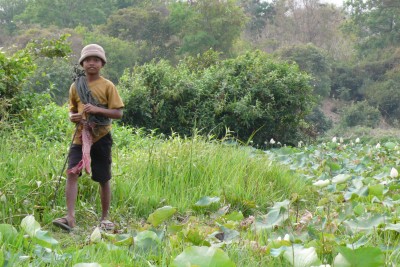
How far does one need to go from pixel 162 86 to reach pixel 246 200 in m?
7.27

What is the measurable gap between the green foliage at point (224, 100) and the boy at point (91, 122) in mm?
6766

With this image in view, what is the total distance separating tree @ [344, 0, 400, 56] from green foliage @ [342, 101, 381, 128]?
7860mm

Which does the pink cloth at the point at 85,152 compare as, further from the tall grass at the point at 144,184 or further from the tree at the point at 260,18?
the tree at the point at 260,18

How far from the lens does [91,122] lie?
378 cm

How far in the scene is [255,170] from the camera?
5.31 meters

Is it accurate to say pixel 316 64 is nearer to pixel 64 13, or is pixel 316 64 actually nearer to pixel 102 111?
pixel 64 13

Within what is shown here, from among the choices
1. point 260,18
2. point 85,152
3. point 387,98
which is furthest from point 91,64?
point 260,18

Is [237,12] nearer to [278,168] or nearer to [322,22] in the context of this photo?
[322,22]

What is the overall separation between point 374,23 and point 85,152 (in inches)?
1152

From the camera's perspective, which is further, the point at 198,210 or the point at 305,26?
the point at 305,26

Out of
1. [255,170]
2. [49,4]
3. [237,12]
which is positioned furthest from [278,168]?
[49,4]

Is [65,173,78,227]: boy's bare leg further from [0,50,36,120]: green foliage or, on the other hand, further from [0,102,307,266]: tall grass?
[0,50,36,120]: green foliage

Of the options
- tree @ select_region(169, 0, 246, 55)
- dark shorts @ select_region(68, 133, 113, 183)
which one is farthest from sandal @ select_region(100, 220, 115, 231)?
tree @ select_region(169, 0, 246, 55)

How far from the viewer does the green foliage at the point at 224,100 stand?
11117 mm
